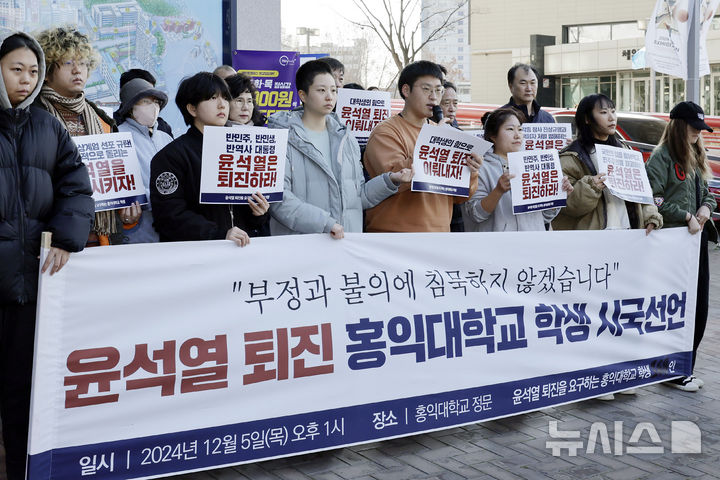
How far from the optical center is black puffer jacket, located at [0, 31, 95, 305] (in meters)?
3.76

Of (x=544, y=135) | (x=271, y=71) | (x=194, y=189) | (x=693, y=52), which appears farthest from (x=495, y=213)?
(x=693, y=52)

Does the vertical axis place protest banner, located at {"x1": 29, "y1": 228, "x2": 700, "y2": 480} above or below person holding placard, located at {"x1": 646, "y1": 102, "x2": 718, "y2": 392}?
below

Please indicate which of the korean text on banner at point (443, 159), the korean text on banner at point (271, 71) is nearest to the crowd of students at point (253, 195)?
the korean text on banner at point (443, 159)

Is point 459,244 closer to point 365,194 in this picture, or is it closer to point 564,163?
point 365,194

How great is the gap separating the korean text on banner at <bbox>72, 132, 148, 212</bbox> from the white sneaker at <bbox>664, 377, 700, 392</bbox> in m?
3.73

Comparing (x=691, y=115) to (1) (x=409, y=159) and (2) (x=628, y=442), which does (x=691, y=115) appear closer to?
(1) (x=409, y=159)

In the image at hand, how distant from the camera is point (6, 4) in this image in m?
8.05

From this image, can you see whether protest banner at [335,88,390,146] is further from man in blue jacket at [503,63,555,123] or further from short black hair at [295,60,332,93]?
short black hair at [295,60,332,93]

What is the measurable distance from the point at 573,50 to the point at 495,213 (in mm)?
39067

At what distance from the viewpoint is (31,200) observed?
3811 mm

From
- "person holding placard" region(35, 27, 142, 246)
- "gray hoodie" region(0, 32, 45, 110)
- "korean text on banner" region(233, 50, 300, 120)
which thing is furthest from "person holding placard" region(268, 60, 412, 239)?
"korean text on banner" region(233, 50, 300, 120)

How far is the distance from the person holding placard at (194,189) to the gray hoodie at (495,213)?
Answer: 5.11 feet

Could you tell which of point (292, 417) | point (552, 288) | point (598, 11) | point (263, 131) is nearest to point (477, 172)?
point (552, 288)

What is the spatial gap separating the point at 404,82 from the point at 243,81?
3.31 feet
